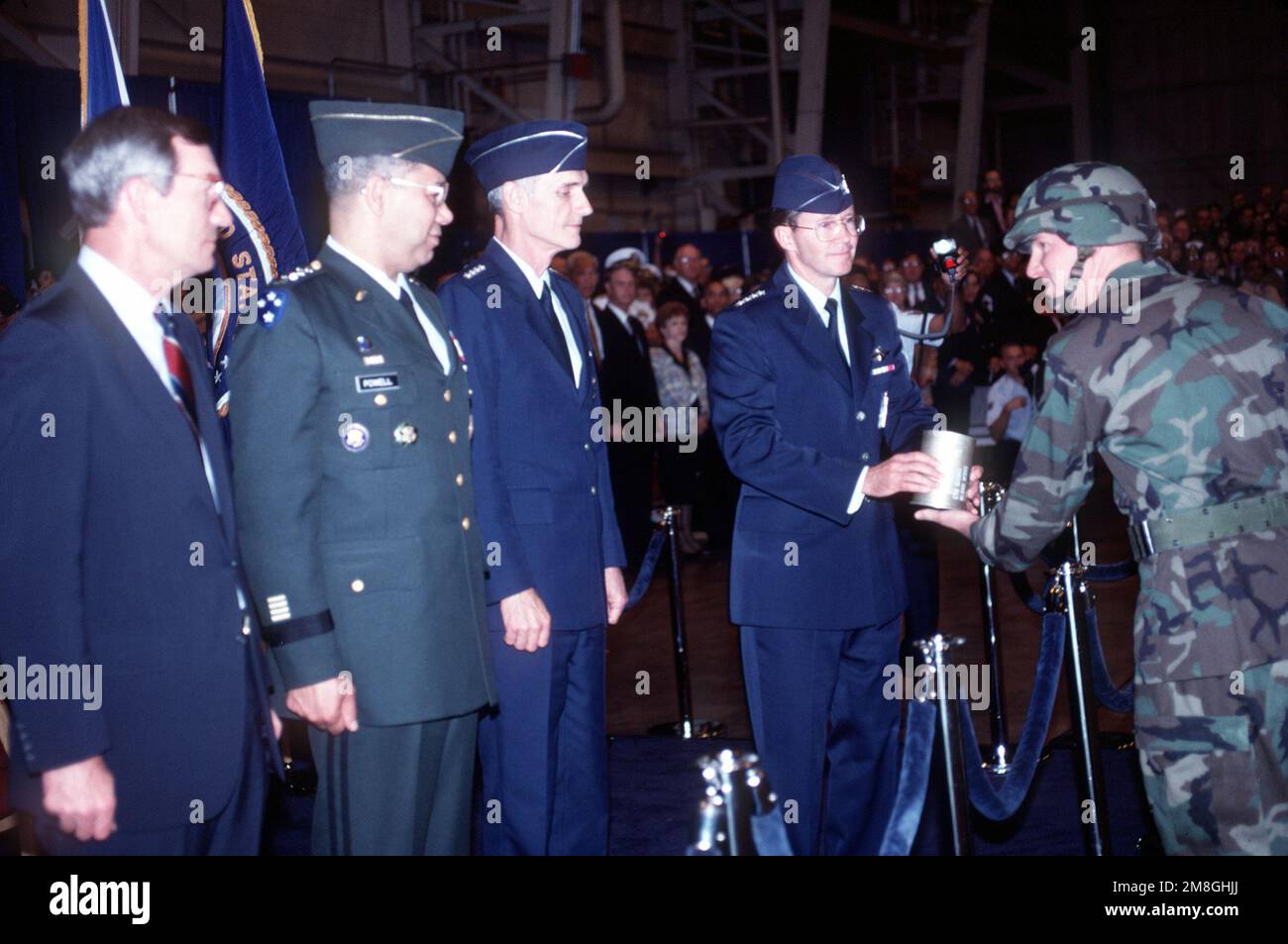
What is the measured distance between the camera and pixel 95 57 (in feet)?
13.4

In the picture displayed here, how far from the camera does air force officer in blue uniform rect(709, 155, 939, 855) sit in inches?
135

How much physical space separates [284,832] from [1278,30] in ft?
71.4

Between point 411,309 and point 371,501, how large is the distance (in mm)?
420

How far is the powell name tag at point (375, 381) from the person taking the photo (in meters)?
2.57

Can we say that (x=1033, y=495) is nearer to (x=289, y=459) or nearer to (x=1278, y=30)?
(x=289, y=459)

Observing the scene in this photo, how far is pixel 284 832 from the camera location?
4.44 meters

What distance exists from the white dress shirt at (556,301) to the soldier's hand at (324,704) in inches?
41.6

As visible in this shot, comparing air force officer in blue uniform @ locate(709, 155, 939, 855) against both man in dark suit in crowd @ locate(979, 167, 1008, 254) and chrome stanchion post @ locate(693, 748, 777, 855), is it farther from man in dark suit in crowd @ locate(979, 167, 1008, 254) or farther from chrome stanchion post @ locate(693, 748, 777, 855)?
man in dark suit in crowd @ locate(979, 167, 1008, 254)

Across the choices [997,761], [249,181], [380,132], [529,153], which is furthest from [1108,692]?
[249,181]

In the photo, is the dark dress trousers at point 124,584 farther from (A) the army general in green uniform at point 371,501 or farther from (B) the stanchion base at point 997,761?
(B) the stanchion base at point 997,761

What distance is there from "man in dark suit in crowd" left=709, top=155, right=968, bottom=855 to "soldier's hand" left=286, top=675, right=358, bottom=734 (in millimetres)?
1242

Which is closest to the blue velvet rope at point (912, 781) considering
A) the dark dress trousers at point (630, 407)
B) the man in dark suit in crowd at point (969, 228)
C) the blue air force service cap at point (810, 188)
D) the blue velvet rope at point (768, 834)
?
the blue velvet rope at point (768, 834)

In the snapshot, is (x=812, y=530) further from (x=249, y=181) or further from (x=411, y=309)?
(x=249, y=181)
